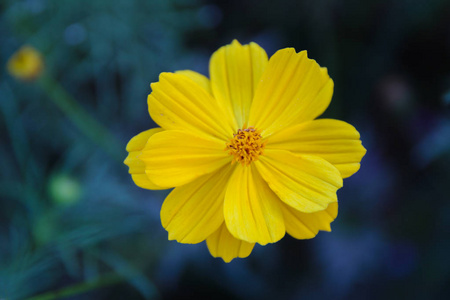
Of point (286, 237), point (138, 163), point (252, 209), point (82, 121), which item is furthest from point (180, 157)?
point (286, 237)

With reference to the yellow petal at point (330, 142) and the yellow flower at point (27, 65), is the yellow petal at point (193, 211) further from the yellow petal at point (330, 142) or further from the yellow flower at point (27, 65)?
the yellow flower at point (27, 65)

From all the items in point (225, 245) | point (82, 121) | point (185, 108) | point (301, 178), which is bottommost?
point (225, 245)

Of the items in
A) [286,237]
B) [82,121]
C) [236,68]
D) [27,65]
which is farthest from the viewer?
[286,237]

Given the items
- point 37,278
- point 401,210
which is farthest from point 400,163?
point 37,278

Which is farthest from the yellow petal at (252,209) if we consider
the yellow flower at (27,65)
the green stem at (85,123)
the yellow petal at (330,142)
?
the yellow flower at (27,65)

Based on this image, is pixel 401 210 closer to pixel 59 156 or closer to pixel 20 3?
pixel 59 156

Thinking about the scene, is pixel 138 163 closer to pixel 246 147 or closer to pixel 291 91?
pixel 246 147
